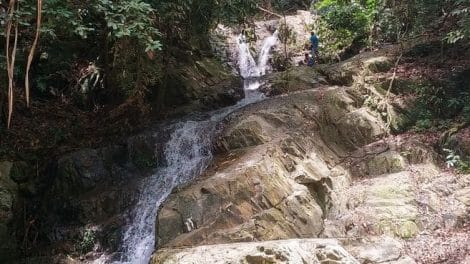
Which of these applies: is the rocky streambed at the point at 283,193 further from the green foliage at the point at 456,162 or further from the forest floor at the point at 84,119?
the forest floor at the point at 84,119

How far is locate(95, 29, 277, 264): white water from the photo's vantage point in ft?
28.2

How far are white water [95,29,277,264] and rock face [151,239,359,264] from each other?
2.86 metres

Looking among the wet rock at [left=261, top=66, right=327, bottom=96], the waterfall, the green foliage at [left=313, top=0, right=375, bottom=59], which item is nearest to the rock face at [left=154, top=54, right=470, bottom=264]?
the wet rock at [left=261, top=66, right=327, bottom=96]

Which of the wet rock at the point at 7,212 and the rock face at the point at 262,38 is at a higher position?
the rock face at the point at 262,38

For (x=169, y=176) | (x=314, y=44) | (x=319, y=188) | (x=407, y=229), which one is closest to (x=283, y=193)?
(x=319, y=188)

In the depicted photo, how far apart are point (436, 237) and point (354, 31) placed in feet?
33.7

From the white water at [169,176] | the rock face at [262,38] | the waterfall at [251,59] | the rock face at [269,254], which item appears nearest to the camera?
the rock face at [269,254]

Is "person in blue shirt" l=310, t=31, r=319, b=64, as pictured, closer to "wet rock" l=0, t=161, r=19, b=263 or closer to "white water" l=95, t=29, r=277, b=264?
"white water" l=95, t=29, r=277, b=264

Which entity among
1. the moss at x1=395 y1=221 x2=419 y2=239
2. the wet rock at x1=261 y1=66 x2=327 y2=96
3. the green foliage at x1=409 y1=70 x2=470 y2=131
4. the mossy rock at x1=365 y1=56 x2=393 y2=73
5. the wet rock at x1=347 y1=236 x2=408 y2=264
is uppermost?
the mossy rock at x1=365 y1=56 x2=393 y2=73

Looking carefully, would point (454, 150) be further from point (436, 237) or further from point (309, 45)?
point (309, 45)

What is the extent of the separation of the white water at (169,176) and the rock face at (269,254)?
2.86 m

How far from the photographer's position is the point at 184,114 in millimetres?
12969

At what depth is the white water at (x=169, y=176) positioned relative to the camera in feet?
28.2

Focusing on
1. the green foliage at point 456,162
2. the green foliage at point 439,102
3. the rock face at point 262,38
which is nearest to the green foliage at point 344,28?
the rock face at point 262,38
